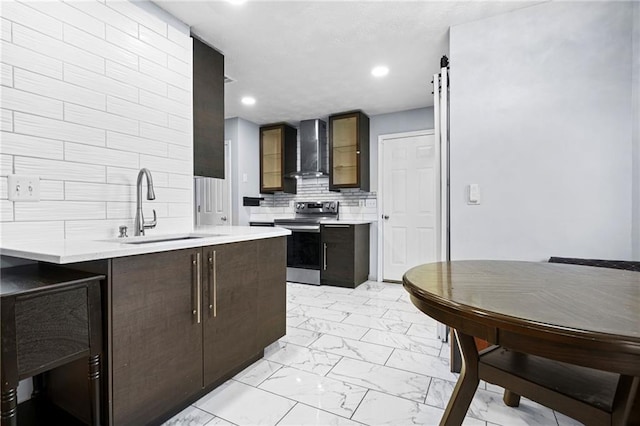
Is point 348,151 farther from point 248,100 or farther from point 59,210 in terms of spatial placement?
point 59,210

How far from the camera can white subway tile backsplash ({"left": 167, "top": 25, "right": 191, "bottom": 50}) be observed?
220cm

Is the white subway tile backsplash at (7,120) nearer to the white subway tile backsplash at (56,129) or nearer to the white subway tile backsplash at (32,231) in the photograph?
the white subway tile backsplash at (56,129)

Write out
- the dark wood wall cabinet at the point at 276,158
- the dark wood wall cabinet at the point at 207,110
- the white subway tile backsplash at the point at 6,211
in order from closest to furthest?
the white subway tile backsplash at the point at 6,211
the dark wood wall cabinet at the point at 207,110
the dark wood wall cabinet at the point at 276,158

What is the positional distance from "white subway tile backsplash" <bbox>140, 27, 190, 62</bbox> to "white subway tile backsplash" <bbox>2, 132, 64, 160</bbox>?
92cm

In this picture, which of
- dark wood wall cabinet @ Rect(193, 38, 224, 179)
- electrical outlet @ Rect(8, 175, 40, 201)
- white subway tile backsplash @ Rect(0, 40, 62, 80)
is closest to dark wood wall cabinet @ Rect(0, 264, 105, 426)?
electrical outlet @ Rect(8, 175, 40, 201)

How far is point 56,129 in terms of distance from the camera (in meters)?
1.59

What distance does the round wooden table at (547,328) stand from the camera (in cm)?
72

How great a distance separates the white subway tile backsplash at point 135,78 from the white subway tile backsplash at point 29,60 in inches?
10.9

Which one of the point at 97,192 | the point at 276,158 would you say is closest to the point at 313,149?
the point at 276,158

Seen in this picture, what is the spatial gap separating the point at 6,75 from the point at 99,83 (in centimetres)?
42

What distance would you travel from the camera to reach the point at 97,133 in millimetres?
1773

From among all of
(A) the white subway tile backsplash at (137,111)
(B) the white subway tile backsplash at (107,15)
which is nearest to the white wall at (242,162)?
(A) the white subway tile backsplash at (137,111)

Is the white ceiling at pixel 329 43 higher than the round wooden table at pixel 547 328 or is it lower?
higher

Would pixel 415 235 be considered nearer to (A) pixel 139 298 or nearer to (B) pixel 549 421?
(B) pixel 549 421
